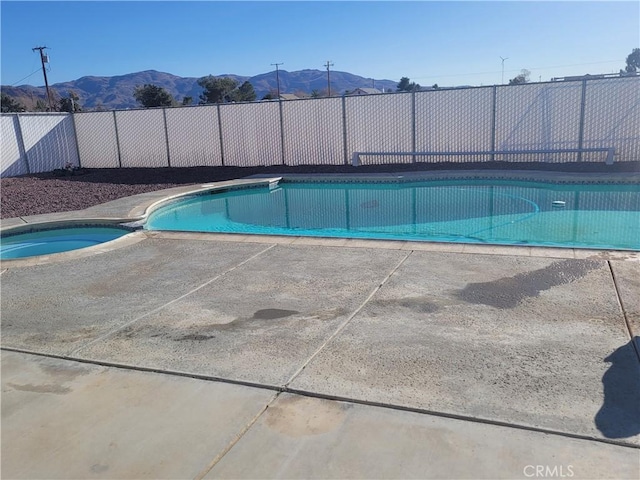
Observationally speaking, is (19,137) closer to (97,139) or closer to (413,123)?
(97,139)

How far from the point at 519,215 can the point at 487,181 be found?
3167 mm

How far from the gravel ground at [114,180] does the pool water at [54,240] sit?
4.56ft

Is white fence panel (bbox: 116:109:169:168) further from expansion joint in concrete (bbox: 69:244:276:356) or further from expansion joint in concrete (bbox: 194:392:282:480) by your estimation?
expansion joint in concrete (bbox: 194:392:282:480)

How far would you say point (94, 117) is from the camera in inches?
753

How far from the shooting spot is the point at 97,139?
63.4 ft

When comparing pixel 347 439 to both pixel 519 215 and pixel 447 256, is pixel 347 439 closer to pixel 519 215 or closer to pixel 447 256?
pixel 447 256

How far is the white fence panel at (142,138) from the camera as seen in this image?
18.5 m

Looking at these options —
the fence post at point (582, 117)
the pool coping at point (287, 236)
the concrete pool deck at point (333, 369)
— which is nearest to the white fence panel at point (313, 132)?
the pool coping at point (287, 236)

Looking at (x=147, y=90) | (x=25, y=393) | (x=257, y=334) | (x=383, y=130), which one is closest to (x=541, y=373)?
(x=257, y=334)

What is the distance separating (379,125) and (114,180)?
796 cm

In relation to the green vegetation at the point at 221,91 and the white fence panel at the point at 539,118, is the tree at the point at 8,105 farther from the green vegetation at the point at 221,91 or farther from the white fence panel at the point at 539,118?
the white fence panel at the point at 539,118

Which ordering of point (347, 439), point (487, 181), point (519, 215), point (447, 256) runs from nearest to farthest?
point (347, 439)
point (447, 256)
point (519, 215)
point (487, 181)

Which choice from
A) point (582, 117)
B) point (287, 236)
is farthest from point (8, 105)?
point (287, 236)

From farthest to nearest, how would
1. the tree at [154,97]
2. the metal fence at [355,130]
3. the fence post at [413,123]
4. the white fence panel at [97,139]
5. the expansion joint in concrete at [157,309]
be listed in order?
1. the tree at [154,97]
2. the white fence panel at [97,139]
3. the fence post at [413,123]
4. the metal fence at [355,130]
5. the expansion joint in concrete at [157,309]
